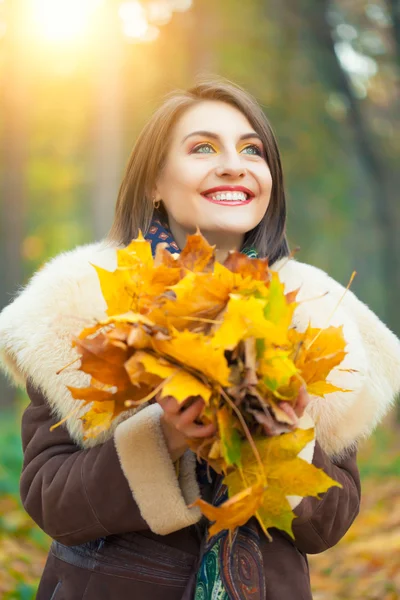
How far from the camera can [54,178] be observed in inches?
714

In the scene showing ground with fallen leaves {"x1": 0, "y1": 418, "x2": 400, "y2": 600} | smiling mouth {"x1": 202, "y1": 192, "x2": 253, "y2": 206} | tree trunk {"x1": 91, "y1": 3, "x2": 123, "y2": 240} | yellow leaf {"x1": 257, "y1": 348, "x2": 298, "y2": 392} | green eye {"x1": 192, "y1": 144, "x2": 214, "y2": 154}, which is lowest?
ground with fallen leaves {"x1": 0, "y1": 418, "x2": 400, "y2": 600}

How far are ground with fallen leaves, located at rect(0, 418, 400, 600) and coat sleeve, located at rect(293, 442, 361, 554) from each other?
2.46 m

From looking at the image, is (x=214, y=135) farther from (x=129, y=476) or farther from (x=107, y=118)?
(x=107, y=118)

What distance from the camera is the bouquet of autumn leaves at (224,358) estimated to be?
1.53 m

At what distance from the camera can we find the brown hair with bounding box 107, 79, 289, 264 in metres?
2.54

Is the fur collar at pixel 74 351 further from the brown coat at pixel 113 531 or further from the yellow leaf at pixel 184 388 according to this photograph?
the yellow leaf at pixel 184 388

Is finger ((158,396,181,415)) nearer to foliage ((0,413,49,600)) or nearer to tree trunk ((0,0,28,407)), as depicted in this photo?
foliage ((0,413,49,600))

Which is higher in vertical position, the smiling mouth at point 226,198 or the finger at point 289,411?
the smiling mouth at point 226,198

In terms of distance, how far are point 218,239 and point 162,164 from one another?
0.32 metres

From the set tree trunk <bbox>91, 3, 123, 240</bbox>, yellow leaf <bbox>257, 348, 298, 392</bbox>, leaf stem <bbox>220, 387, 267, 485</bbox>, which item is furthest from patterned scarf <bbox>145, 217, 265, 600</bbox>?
tree trunk <bbox>91, 3, 123, 240</bbox>

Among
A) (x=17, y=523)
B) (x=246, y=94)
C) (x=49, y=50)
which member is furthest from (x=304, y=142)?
(x=246, y=94)

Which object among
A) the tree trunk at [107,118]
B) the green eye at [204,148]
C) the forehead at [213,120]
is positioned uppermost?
the forehead at [213,120]

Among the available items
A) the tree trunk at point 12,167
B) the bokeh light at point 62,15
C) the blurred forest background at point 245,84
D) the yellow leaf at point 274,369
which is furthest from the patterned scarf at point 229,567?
the tree trunk at point 12,167

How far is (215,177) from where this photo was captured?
2396 millimetres
